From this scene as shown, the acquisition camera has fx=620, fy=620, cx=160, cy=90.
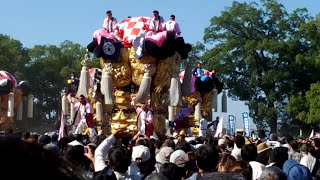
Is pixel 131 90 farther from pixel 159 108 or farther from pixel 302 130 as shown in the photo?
pixel 302 130

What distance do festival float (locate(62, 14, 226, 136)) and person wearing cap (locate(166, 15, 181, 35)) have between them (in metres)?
0.13

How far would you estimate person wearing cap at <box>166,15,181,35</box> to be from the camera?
18.5 metres

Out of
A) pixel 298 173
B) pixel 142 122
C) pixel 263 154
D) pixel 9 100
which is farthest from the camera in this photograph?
pixel 9 100

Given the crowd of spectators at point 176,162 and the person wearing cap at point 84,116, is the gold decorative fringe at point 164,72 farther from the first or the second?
the crowd of spectators at point 176,162

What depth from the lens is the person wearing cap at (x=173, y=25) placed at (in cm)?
1853

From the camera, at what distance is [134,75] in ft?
62.5

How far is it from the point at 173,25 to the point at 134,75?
6.45ft

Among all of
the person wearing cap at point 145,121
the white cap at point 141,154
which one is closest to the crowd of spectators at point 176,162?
the white cap at point 141,154

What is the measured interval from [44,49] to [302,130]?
26.2 metres

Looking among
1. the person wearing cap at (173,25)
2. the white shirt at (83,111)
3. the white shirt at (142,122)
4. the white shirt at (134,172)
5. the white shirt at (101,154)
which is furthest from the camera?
Result: the person wearing cap at (173,25)

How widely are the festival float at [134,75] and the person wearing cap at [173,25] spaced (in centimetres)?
13

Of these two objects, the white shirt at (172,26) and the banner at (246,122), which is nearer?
the white shirt at (172,26)

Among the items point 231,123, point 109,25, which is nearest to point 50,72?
point 231,123

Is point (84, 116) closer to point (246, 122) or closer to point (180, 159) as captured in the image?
point (246, 122)
